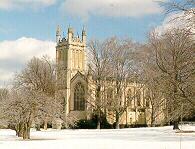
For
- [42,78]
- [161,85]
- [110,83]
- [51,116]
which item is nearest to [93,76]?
[110,83]

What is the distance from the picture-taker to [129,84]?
71312 millimetres

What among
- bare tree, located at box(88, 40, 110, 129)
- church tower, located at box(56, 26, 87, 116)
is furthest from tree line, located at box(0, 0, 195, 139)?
church tower, located at box(56, 26, 87, 116)

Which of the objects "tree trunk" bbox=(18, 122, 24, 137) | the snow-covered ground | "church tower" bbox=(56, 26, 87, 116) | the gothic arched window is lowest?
the snow-covered ground

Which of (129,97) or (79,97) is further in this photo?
(79,97)

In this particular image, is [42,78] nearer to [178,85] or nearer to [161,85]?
[161,85]

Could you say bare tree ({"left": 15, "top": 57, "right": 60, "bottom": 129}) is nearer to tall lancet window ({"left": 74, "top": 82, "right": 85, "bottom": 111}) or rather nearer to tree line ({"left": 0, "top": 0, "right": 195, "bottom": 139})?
tree line ({"left": 0, "top": 0, "right": 195, "bottom": 139})

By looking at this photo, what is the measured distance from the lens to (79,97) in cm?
8569

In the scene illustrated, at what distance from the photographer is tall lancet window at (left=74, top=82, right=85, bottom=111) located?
84.9 metres

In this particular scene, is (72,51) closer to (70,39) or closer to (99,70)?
(70,39)

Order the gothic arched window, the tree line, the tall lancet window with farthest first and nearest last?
1. the tall lancet window
2. the gothic arched window
3. the tree line

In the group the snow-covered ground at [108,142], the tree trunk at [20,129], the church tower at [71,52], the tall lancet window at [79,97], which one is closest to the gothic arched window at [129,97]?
the tall lancet window at [79,97]

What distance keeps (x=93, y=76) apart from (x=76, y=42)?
29352 mm

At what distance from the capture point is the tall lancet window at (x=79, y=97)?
278 ft

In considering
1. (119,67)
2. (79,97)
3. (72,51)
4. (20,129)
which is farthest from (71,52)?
(20,129)
